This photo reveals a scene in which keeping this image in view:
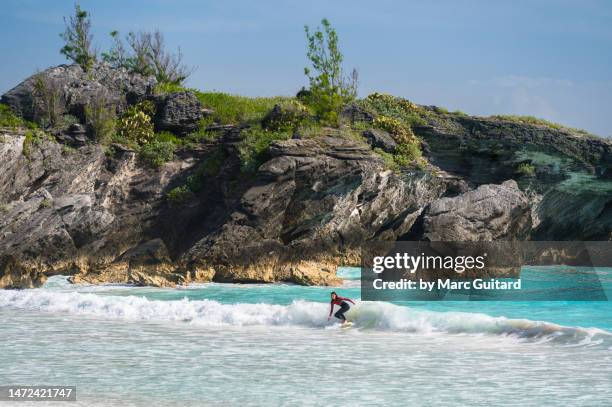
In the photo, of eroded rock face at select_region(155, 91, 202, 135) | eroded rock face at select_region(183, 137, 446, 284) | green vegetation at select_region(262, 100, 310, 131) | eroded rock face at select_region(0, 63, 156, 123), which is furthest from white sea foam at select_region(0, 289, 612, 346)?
eroded rock face at select_region(155, 91, 202, 135)

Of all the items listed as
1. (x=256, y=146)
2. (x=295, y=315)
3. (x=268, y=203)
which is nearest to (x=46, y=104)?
(x=256, y=146)

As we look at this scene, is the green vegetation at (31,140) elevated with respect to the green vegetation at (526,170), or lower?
elevated

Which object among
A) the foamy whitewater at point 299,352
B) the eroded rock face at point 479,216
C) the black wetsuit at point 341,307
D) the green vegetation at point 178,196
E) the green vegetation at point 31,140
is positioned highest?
the green vegetation at point 31,140

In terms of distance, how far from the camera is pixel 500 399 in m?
11.5

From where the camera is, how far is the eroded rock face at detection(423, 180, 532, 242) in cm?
2719

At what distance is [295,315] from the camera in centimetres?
2008

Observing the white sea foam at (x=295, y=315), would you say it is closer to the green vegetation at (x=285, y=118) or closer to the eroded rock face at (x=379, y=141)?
the green vegetation at (x=285, y=118)

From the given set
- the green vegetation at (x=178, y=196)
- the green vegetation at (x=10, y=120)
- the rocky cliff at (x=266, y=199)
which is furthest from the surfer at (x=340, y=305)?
the green vegetation at (x=10, y=120)

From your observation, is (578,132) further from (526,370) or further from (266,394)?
(266,394)

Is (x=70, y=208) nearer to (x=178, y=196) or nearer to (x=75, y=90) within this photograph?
(x=178, y=196)

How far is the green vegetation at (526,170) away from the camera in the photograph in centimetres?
3647

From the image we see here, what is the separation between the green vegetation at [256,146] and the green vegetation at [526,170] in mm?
12569

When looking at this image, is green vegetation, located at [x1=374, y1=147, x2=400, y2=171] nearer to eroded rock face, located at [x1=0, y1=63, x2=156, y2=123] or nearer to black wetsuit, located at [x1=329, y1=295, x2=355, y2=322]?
eroded rock face, located at [x1=0, y1=63, x2=156, y2=123]

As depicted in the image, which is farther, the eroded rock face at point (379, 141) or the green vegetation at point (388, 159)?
the eroded rock face at point (379, 141)
